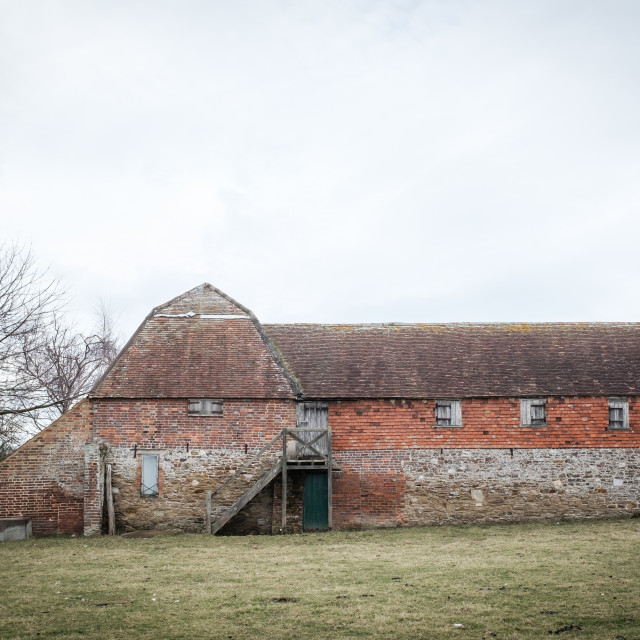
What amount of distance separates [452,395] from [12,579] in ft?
45.4

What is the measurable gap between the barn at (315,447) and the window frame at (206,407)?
0.11ft

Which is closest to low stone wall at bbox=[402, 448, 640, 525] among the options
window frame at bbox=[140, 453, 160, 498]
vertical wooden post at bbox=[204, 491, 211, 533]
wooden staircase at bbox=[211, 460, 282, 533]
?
wooden staircase at bbox=[211, 460, 282, 533]

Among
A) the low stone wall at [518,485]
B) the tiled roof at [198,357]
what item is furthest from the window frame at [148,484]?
the low stone wall at [518,485]

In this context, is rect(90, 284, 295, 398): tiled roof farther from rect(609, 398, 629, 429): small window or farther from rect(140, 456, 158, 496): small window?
rect(609, 398, 629, 429): small window

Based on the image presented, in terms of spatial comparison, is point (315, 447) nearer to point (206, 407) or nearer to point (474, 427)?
point (206, 407)

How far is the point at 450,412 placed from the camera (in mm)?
21766

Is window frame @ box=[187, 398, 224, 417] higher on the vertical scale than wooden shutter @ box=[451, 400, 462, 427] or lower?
higher

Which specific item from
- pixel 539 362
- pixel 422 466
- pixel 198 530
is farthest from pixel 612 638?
pixel 539 362

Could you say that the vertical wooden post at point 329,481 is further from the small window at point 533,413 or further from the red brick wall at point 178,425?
the small window at point 533,413

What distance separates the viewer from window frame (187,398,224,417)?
2111 centimetres

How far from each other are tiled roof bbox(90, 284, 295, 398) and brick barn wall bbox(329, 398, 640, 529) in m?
2.87

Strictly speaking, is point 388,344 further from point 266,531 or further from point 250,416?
point 266,531

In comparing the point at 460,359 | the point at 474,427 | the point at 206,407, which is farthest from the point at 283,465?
the point at 460,359

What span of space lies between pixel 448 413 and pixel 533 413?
284 cm
